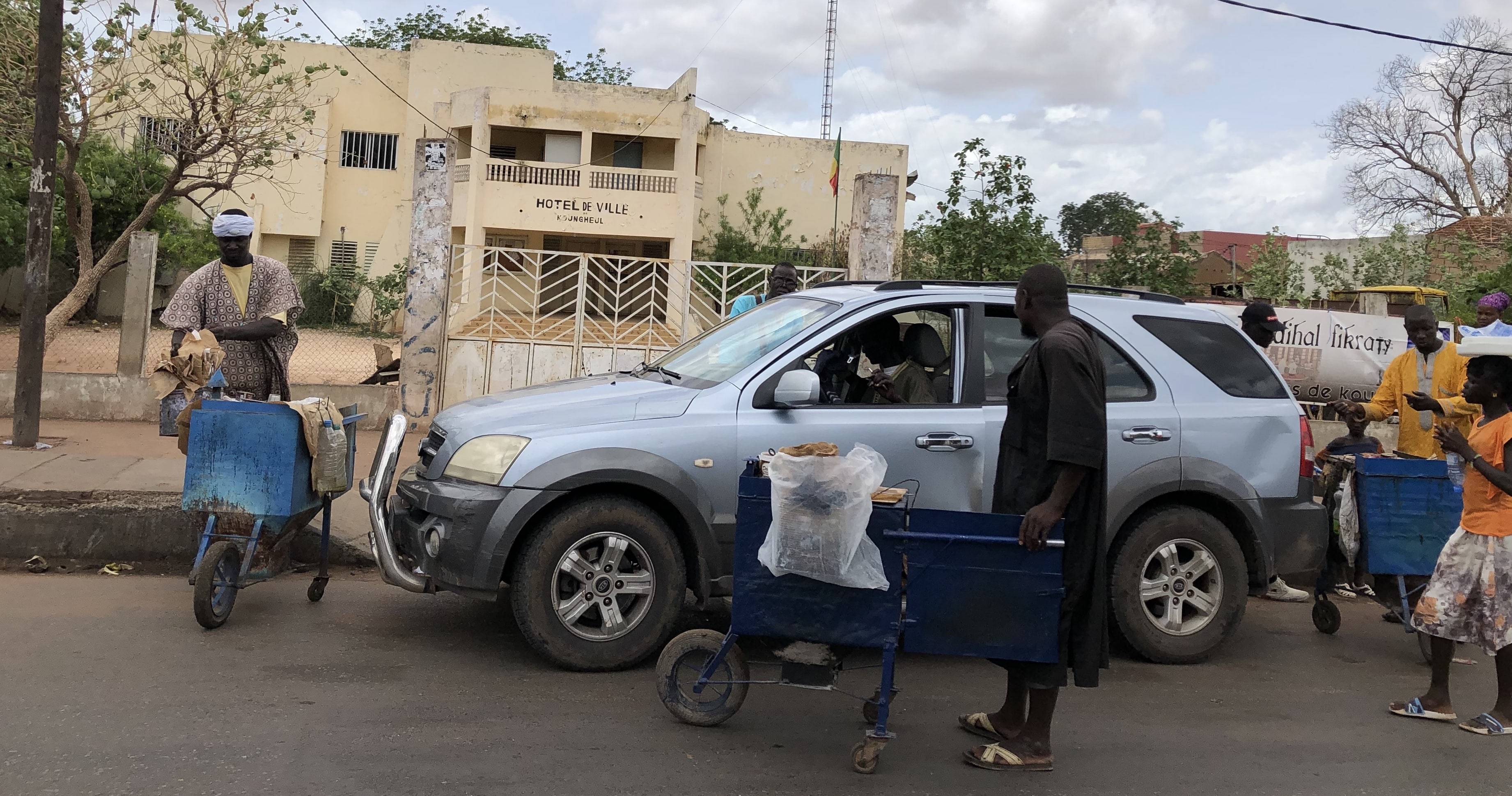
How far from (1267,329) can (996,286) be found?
2333 mm

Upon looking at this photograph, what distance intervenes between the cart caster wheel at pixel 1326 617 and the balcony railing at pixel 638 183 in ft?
83.1

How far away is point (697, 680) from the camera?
440 cm

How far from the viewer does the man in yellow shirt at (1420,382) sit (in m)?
Answer: 6.76

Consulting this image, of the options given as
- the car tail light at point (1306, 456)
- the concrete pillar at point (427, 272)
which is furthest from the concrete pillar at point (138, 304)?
the car tail light at point (1306, 456)

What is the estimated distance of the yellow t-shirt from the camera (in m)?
6.04

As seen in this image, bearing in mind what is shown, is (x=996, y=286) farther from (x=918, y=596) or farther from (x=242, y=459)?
(x=242, y=459)

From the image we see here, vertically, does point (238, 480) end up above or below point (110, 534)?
above

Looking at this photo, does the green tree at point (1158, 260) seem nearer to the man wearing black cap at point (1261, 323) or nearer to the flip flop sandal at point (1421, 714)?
the man wearing black cap at point (1261, 323)

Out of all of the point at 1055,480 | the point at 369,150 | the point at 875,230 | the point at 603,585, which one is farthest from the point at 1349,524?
the point at 369,150

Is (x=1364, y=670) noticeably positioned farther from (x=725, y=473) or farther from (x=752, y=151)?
(x=752, y=151)

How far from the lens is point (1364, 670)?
594cm

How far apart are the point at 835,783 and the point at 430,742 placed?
4.79 ft

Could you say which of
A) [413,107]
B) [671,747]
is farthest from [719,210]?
[671,747]

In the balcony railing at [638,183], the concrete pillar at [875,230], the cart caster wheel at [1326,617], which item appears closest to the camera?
the cart caster wheel at [1326,617]
